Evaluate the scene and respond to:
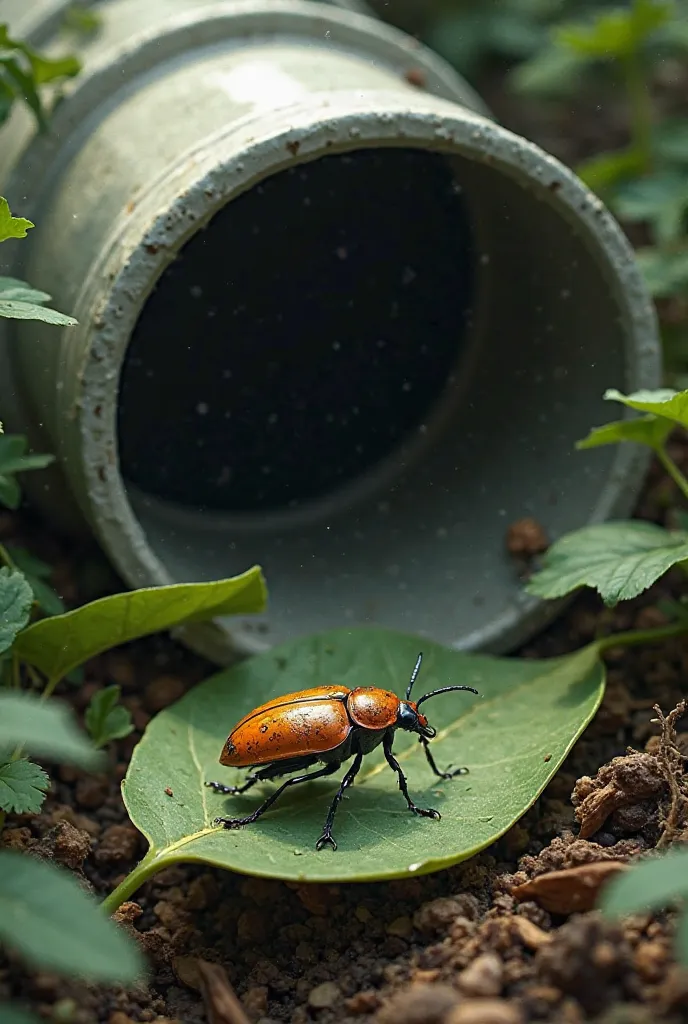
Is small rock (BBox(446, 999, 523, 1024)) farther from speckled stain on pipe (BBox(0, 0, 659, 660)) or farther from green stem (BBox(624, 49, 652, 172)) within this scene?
green stem (BBox(624, 49, 652, 172))

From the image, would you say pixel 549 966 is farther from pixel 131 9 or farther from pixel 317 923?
pixel 131 9

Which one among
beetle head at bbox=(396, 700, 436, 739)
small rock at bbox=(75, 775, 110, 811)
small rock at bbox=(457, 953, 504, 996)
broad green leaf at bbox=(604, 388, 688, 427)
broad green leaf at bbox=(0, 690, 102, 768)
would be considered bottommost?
small rock at bbox=(75, 775, 110, 811)

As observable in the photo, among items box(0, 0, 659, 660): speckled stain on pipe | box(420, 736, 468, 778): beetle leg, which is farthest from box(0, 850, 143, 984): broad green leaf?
box(0, 0, 659, 660): speckled stain on pipe

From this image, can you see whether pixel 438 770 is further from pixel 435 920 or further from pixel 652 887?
pixel 652 887

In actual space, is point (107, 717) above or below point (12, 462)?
below

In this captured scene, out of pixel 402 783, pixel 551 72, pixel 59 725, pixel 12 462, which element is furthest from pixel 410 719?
pixel 551 72

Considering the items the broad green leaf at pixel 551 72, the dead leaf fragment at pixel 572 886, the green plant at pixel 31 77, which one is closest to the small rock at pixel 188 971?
the dead leaf fragment at pixel 572 886
